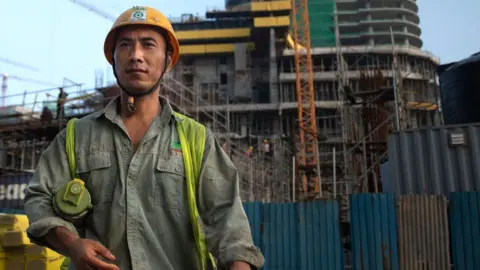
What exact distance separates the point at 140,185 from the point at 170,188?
0.13m

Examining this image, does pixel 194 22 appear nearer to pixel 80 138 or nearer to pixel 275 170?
pixel 275 170

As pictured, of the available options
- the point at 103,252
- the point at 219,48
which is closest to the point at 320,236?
the point at 103,252

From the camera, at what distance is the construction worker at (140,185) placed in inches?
71.5

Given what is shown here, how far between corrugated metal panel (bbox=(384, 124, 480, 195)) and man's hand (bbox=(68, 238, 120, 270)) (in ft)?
36.8

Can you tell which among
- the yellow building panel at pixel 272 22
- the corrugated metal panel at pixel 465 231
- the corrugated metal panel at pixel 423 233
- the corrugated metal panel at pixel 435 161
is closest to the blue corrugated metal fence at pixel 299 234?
the corrugated metal panel at pixel 423 233

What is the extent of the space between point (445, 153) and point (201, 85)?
4138cm

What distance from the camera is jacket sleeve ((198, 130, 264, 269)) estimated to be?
1781 millimetres

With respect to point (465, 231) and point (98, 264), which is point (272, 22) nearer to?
point (465, 231)

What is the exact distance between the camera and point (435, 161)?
11.6 metres

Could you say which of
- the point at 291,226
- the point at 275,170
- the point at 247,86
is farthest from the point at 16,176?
the point at 247,86

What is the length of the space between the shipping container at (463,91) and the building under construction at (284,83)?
9704 millimetres

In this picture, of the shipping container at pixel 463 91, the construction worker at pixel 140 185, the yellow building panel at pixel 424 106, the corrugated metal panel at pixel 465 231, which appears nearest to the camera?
the construction worker at pixel 140 185

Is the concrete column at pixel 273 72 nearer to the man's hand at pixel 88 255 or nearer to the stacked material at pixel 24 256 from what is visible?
the stacked material at pixel 24 256

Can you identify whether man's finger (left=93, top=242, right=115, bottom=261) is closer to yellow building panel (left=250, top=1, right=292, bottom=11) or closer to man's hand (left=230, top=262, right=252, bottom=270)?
man's hand (left=230, top=262, right=252, bottom=270)
